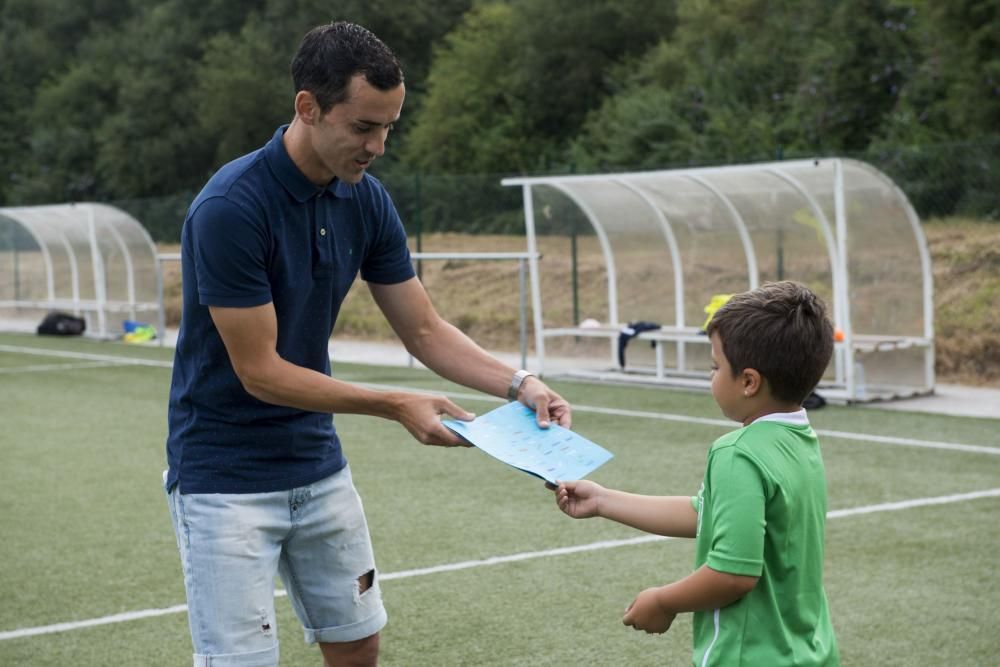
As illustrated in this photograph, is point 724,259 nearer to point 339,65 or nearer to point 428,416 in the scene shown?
point 428,416

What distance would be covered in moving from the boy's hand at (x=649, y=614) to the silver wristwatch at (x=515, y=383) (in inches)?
38.2

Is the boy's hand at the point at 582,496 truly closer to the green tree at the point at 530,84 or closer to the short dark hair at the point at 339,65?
the short dark hair at the point at 339,65

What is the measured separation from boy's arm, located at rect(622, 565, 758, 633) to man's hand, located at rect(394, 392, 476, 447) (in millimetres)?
721

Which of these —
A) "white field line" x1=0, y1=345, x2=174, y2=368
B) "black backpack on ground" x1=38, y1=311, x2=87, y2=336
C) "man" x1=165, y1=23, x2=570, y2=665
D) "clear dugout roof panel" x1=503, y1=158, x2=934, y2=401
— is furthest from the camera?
"black backpack on ground" x1=38, y1=311, x2=87, y2=336

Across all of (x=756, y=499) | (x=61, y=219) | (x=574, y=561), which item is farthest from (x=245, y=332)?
(x=61, y=219)

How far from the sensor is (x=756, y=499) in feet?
9.38

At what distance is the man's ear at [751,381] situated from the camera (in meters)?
2.99

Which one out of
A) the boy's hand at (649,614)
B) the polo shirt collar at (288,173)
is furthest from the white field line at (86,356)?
the boy's hand at (649,614)

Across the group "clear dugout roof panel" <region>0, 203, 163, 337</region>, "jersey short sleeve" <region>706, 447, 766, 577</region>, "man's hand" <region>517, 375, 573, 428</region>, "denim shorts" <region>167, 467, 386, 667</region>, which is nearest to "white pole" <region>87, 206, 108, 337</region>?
"clear dugout roof panel" <region>0, 203, 163, 337</region>

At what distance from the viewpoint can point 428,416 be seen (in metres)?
3.58

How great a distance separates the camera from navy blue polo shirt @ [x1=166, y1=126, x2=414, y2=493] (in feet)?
11.2

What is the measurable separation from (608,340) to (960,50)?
38.1 feet

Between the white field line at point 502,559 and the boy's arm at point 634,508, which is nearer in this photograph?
the boy's arm at point 634,508

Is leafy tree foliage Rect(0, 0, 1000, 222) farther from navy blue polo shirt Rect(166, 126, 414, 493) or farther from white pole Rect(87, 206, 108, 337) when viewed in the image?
navy blue polo shirt Rect(166, 126, 414, 493)
